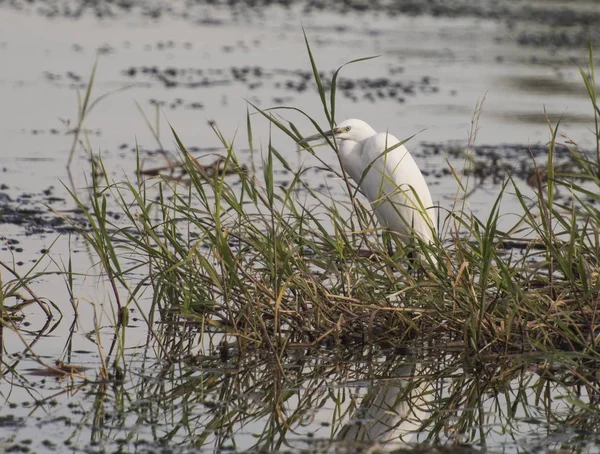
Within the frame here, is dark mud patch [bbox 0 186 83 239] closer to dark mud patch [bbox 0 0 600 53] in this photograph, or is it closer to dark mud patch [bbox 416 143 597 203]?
dark mud patch [bbox 416 143 597 203]

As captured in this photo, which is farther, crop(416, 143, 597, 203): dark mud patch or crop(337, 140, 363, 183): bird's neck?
crop(416, 143, 597, 203): dark mud patch

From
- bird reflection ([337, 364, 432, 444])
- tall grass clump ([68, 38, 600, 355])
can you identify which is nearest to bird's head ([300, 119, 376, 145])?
tall grass clump ([68, 38, 600, 355])

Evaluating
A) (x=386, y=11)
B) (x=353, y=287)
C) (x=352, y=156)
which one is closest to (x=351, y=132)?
(x=352, y=156)

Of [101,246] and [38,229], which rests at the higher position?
[101,246]

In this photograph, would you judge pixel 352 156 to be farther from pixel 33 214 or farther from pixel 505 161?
pixel 505 161

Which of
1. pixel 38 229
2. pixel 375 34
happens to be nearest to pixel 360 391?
pixel 38 229

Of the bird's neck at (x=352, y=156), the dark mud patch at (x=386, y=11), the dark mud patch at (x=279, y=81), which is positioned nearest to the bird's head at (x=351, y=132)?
the bird's neck at (x=352, y=156)

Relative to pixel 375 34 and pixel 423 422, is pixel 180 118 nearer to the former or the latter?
pixel 423 422

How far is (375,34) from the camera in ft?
73.9

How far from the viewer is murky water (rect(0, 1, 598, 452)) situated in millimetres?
4621

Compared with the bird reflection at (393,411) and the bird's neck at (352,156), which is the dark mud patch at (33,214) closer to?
the bird's neck at (352,156)

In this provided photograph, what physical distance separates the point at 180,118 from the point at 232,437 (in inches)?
338

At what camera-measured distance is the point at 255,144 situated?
38.9ft

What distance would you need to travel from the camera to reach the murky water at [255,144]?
15.2 feet
